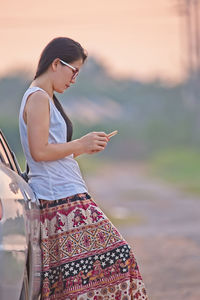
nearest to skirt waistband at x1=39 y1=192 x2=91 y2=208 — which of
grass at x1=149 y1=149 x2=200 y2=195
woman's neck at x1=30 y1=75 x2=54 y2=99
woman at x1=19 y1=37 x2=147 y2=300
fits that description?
woman at x1=19 y1=37 x2=147 y2=300

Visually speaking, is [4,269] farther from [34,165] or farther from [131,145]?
[131,145]

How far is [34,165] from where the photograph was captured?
4.99 m

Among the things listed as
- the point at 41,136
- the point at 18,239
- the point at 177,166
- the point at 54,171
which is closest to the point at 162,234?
the point at 54,171

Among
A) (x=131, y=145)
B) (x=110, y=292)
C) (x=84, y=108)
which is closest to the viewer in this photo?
(x=110, y=292)

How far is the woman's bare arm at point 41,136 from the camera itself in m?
4.80

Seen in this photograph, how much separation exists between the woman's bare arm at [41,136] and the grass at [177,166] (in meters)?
24.9

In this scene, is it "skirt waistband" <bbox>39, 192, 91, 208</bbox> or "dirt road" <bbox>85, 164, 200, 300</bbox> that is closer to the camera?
"skirt waistband" <bbox>39, 192, 91, 208</bbox>

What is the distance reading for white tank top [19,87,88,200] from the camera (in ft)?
16.2

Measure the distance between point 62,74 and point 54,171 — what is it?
1.68 feet

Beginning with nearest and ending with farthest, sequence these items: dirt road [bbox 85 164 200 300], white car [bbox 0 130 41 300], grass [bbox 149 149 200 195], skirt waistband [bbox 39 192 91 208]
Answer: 1. white car [bbox 0 130 41 300]
2. skirt waistband [bbox 39 192 91 208]
3. dirt road [bbox 85 164 200 300]
4. grass [bbox 149 149 200 195]

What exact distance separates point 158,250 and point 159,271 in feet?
6.39

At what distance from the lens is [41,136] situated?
4.81 metres

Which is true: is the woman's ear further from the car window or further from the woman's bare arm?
the car window

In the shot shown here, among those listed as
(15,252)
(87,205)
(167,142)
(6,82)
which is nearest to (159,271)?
(87,205)
